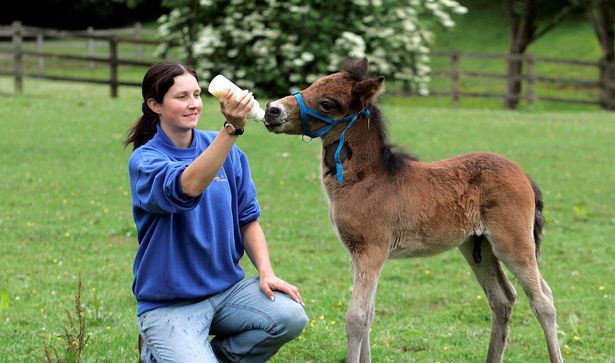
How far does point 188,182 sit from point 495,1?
1646 inches

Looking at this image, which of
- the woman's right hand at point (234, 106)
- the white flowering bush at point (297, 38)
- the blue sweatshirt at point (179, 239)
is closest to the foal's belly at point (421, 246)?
the blue sweatshirt at point (179, 239)

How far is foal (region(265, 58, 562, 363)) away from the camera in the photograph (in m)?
4.75

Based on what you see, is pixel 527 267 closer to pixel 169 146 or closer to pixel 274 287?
pixel 274 287

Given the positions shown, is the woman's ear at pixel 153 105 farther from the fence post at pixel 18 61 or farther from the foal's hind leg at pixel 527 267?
the fence post at pixel 18 61

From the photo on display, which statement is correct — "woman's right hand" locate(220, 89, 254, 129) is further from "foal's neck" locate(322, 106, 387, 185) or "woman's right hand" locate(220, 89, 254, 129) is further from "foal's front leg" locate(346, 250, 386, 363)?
"foal's front leg" locate(346, 250, 386, 363)

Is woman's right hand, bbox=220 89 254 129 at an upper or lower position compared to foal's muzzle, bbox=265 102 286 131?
upper

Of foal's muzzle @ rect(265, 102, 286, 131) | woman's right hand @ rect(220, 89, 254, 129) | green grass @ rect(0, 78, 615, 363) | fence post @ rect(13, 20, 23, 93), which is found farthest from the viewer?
fence post @ rect(13, 20, 23, 93)

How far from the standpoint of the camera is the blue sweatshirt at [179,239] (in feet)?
14.7

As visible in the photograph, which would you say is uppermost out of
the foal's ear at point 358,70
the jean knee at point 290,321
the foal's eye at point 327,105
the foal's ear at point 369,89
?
the foal's ear at point 358,70

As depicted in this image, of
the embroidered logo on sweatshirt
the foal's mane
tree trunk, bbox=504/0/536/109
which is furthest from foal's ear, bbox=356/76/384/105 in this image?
tree trunk, bbox=504/0/536/109

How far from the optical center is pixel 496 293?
211 inches

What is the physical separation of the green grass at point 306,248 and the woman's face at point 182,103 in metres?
1.17

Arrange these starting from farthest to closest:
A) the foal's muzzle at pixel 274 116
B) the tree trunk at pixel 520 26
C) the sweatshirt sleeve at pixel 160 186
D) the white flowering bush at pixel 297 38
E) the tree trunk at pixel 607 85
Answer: the tree trunk at pixel 520 26 → the tree trunk at pixel 607 85 → the white flowering bush at pixel 297 38 → the foal's muzzle at pixel 274 116 → the sweatshirt sleeve at pixel 160 186

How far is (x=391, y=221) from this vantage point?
4.85 m
